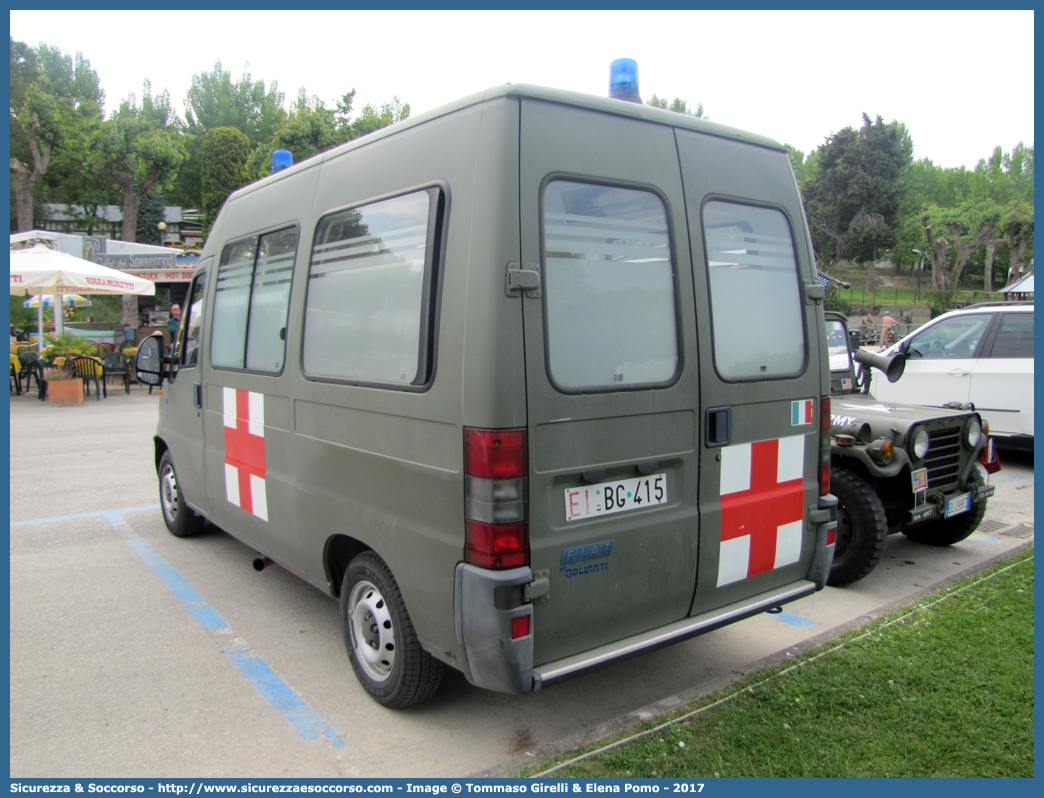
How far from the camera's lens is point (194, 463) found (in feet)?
16.4

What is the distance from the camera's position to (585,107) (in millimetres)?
2779

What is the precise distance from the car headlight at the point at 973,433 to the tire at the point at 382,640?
4197mm

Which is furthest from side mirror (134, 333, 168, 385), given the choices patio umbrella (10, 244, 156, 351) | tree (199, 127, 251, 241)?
tree (199, 127, 251, 241)

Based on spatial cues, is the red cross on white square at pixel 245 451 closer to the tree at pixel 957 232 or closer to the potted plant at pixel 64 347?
the potted plant at pixel 64 347

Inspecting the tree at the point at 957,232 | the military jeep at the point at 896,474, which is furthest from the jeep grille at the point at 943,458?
the tree at the point at 957,232

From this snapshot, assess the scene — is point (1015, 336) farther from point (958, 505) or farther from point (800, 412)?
point (800, 412)

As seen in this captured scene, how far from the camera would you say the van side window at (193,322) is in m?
4.96

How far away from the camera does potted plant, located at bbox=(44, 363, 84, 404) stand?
13281mm

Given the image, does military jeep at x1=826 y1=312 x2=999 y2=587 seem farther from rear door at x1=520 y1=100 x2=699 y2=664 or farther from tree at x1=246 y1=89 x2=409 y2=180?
tree at x1=246 y1=89 x2=409 y2=180

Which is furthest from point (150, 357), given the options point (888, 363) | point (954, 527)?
point (954, 527)

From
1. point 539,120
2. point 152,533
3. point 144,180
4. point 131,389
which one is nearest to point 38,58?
point 144,180

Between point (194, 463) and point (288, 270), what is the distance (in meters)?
1.97

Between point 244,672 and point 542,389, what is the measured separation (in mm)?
2232

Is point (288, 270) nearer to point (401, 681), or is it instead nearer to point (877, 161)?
point (401, 681)
